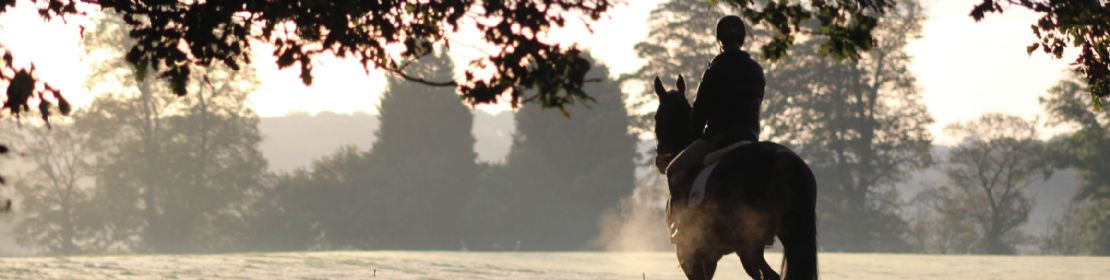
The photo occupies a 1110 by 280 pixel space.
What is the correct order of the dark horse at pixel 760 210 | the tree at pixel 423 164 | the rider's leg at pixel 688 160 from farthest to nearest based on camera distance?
the tree at pixel 423 164, the rider's leg at pixel 688 160, the dark horse at pixel 760 210

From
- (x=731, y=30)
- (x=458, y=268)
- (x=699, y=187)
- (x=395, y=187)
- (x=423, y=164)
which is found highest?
(x=423, y=164)

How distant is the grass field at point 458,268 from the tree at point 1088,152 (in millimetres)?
29882

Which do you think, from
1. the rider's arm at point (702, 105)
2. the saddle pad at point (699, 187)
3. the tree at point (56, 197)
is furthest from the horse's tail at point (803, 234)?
the tree at point (56, 197)

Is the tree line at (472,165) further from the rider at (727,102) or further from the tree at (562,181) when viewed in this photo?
the rider at (727,102)

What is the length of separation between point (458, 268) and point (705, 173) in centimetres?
2161

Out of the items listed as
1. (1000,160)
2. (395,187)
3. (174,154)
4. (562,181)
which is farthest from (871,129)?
(174,154)

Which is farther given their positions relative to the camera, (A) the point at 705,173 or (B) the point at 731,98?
(B) the point at 731,98

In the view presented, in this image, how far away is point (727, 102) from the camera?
34.2 ft

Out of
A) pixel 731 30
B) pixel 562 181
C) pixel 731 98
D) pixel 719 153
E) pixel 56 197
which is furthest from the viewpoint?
pixel 562 181

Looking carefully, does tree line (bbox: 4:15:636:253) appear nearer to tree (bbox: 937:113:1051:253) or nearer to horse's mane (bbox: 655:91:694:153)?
tree (bbox: 937:113:1051:253)

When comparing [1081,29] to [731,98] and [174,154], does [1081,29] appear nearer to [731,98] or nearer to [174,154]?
[731,98]

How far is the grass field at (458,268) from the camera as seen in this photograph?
26562 mm

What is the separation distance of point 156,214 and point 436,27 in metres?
60.8

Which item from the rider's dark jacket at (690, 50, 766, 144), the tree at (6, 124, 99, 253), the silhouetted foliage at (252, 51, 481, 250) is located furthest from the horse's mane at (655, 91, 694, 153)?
the tree at (6, 124, 99, 253)
